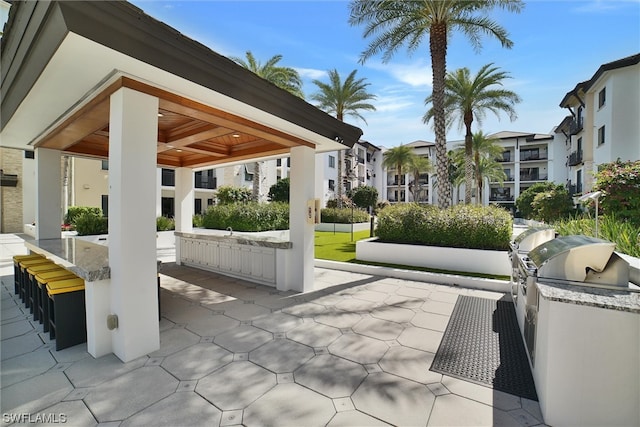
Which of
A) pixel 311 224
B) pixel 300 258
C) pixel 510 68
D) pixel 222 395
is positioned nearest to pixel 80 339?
pixel 222 395

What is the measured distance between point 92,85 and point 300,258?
13.9ft

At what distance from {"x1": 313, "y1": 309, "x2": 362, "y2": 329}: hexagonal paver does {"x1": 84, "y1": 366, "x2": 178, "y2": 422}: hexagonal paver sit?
2215mm

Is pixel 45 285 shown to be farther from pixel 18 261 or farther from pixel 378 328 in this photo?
pixel 378 328

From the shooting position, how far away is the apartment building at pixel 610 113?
15.9 metres

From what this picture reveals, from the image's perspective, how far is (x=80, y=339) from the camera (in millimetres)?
3586

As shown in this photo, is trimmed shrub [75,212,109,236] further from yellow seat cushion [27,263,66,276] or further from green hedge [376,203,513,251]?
green hedge [376,203,513,251]

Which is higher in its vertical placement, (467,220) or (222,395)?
(467,220)

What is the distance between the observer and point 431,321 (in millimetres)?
4410

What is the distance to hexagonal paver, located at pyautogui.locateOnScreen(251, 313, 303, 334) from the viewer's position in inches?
163

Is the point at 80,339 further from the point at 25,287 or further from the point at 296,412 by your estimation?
the point at 296,412

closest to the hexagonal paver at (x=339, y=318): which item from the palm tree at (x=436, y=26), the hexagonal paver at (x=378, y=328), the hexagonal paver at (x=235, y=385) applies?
the hexagonal paver at (x=378, y=328)

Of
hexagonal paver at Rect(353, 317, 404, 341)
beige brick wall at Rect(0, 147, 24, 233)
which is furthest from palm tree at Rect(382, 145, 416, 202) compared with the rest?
beige brick wall at Rect(0, 147, 24, 233)

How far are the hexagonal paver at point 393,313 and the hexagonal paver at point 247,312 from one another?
1.88m

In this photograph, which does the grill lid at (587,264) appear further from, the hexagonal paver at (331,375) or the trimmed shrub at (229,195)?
the trimmed shrub at (229,195)
